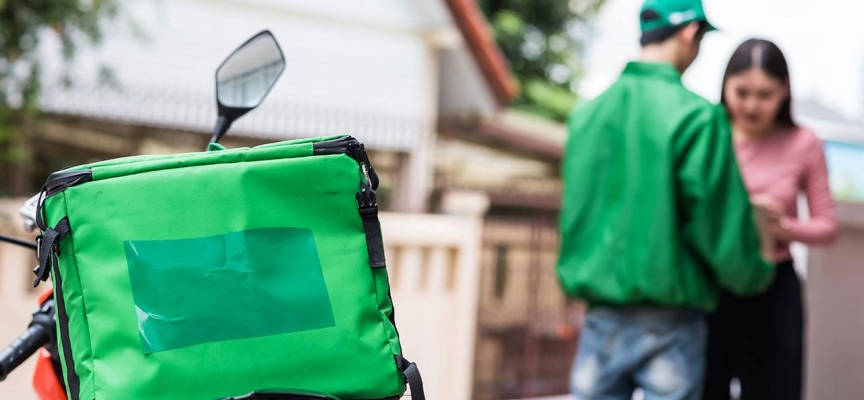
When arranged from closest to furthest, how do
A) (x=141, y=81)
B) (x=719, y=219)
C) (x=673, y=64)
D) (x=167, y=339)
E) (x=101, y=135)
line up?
(x=167, y=339), (x=719, y=219), (x=673, y=64), (x=141, y=81), (x=101, y=135)

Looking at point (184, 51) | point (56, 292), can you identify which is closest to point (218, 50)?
point (184, 51)

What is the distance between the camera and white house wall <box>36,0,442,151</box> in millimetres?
8938

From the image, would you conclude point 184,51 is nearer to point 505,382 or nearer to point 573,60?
point 505,382

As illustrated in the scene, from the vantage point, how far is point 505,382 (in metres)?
8.59

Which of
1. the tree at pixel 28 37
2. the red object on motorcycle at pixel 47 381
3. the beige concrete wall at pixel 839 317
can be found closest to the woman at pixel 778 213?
the beige concrete wall at pixel 839 317

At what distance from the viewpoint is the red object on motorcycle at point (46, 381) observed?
1550 mm

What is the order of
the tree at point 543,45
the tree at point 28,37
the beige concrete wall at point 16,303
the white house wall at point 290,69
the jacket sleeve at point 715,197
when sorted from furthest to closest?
the tree at point 543,45 → the white house wall at point 290,69 → the tree at point 28,37 → the beige concrete wall at point 16,303 → the jacket sleeve at point 715,197

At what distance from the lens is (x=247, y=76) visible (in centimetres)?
185

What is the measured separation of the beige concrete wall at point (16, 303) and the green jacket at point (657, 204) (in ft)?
7.85

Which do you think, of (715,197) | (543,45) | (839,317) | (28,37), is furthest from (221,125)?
(543,45)

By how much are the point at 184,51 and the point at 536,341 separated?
4689 millimetres

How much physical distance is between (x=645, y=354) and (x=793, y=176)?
2.66ft

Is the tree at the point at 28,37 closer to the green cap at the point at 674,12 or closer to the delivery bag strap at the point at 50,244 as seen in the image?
the green cap at the point at 674,12

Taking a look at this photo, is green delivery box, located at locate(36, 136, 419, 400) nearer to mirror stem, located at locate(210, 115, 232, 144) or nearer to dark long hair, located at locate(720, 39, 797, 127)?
mirror stem, located at locate(210, 115, 232, 144)
